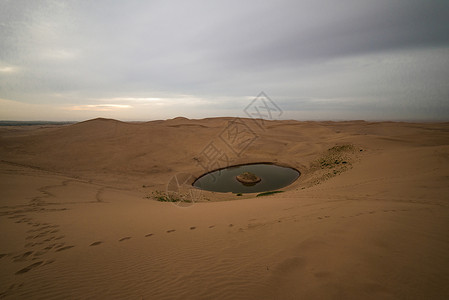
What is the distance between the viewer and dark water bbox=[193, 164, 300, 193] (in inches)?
536

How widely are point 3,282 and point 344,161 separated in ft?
56.7

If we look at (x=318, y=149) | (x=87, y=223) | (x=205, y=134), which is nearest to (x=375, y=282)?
(x=87, y=223)

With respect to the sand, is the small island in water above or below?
below

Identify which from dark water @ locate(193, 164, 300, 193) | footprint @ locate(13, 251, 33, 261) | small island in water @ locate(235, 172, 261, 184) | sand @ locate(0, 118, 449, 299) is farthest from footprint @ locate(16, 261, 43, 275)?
small island in water @ locate(235, 172, 261, 184)

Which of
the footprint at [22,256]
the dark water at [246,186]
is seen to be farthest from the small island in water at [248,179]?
the footprint at [22,256]

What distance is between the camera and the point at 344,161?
13961 mm

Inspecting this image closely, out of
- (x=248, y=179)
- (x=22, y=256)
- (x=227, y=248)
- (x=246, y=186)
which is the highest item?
(x=227, y=248)

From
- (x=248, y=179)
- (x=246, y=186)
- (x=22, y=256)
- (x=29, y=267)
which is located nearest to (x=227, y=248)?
(x=29, y=267)

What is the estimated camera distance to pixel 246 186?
46.2ft

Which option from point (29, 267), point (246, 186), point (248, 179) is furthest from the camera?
point (248, 179)

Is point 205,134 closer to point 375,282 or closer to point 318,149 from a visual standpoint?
point 318,149

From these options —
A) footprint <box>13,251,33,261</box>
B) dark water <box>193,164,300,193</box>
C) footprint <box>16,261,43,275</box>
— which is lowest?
dark water <box>193,164,300,193</box>

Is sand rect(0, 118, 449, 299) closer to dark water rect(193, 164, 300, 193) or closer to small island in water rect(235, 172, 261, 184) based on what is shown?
dark water rect(193, 164, 300, 193)

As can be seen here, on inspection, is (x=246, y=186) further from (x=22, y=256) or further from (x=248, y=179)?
(x=22, y=256)
